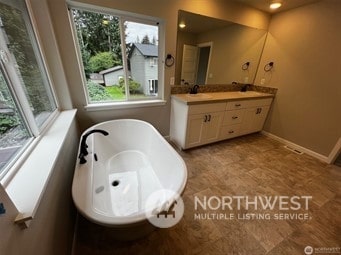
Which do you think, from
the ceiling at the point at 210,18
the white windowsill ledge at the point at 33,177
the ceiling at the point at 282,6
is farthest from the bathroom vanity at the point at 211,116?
the white windowsill ledge at the point at 33,177

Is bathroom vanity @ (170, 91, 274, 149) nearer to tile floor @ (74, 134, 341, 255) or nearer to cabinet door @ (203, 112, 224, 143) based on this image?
cabinet door @ (203, 112, 224, 143)

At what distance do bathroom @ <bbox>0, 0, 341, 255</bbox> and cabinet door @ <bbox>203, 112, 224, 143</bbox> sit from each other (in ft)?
0.61

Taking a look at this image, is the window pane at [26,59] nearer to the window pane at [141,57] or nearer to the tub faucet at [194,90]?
the window pane at [141,57]

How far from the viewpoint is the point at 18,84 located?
3.20ft

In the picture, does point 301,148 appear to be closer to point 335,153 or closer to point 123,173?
point 335,153

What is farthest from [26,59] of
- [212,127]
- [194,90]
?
[212,127]

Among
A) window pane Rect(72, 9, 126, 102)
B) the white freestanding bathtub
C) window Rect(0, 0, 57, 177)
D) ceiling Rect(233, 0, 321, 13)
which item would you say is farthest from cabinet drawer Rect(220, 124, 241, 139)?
window Rect(0, 0, 57, 177)

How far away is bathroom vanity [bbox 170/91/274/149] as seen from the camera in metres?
2.22

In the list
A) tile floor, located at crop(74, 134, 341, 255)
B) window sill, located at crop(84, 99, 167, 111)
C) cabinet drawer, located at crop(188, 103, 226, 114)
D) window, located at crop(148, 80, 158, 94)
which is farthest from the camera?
window, located at crop(148, 80, 158, 94)

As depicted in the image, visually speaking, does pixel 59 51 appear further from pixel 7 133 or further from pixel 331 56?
A: pixel 331 56

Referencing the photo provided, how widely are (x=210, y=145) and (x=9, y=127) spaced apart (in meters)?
2.49

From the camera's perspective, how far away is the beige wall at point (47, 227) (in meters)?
0.52

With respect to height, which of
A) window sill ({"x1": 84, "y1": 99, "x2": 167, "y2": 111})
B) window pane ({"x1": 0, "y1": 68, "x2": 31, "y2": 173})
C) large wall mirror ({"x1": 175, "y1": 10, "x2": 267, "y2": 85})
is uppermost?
large wall mirror ({"x1": 175, "y1": 10, "x2": 267, "y2": 85})

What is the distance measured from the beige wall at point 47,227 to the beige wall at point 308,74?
11.4 ft
